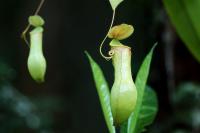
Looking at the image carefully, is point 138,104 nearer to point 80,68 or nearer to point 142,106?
point 142,106

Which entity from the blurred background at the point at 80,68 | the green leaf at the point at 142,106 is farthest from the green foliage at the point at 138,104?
the blurred background at the point at 80,68

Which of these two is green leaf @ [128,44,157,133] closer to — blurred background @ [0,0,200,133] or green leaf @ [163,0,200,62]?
green leaf @ [163,0,200,62]

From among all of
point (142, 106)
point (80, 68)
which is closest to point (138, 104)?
point (142, 106)

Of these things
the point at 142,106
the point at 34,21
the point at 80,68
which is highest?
the point at 34,21

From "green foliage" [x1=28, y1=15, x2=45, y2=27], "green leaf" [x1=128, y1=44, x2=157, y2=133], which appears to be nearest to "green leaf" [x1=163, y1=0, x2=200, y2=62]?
"green leaf" [x1=128, y1=44, x2=157, y2=133]

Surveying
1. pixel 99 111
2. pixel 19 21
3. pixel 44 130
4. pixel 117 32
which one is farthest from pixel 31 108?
pixel 117 32

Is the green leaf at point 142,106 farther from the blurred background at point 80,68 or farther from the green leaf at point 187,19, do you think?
the blurred background at point 80,68

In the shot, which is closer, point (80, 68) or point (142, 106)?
point (142, 106)

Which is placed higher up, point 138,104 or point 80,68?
point 138,104
